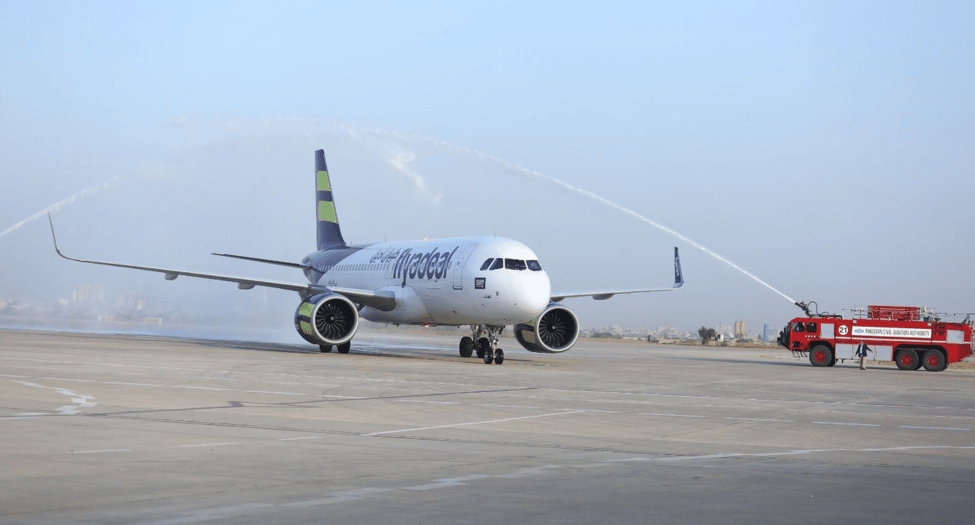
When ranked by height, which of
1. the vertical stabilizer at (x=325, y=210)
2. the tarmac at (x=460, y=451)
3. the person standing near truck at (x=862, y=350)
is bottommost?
the tarmac at (x=460, y=451)

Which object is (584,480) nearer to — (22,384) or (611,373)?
(22,384)

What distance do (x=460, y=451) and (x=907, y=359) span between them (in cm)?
3056

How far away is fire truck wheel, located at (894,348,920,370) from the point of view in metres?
37.2

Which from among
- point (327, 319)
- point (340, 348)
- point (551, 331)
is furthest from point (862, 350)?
point (327, 319)

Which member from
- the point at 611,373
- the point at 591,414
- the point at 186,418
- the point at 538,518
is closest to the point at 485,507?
the point at 538,518

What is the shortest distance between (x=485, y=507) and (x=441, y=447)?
12.5 feet

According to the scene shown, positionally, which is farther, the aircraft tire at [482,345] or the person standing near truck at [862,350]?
the person standing near truck at [862,350]

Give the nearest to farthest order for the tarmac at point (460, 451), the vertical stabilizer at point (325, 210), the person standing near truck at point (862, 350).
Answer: the tarmac at point (460, 451), the person standing near truck at point (862, 350), the vertical stabilizer at point (325, 210)

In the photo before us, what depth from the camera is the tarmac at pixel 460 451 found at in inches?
292

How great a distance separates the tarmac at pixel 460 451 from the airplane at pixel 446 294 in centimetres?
853

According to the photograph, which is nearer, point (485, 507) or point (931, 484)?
point (485, 507)

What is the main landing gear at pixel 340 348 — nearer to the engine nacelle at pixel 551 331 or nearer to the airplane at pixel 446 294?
the airplane at pixel 446 294

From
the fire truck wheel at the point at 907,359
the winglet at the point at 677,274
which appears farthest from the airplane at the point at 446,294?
the fire truck wheel at the point at 907,359

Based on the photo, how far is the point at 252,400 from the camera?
53.1ft
